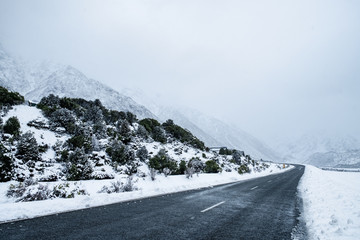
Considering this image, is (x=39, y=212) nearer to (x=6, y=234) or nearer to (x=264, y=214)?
(x=6, y=234)

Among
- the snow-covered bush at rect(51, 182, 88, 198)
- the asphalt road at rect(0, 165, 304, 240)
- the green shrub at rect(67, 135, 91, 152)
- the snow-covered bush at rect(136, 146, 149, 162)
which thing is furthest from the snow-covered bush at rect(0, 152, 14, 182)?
the snow-covered bush at rect(136, 146, 149, 162)

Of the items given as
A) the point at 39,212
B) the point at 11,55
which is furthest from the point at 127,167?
the point at 11,55

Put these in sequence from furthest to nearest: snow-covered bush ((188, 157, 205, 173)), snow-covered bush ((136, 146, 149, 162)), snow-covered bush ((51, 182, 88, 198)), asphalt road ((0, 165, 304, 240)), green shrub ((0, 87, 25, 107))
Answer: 1. snow-covered bush ((188, 157, 205, 173))
2. green shrub ((0, 87, 25, 107))
3. snow-covered bush ((136, 146, 149, 162))
4. snow-covered bush ((51, 182, 88, 198))
5. asphalt road ((0, 165, 304, 240))

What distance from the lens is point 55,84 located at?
99.6m

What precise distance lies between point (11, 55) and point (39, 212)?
536 ft

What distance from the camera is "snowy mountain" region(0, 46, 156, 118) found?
94938 millimetres

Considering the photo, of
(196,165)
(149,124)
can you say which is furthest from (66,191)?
(149,124)

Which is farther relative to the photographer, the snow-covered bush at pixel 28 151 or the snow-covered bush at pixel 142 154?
the snow-covered bush at pixel 142 154

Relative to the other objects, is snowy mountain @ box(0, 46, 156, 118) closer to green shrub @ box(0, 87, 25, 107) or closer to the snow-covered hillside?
green shrub @ box(0, 87, 25, 107)

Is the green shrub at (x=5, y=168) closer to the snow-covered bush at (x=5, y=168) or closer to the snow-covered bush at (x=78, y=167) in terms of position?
the snow-covered bush at (x=5, y=168)

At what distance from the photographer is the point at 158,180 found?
16266 mm

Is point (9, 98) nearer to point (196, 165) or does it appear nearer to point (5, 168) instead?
point (5, 168)

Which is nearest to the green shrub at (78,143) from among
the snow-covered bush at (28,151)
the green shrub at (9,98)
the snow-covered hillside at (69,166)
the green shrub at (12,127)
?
the snow-covered hillside at (69,166)

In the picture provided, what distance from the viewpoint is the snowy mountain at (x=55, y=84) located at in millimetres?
94938
